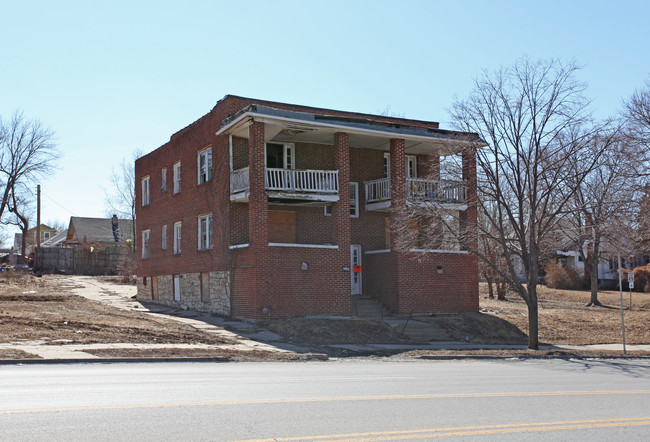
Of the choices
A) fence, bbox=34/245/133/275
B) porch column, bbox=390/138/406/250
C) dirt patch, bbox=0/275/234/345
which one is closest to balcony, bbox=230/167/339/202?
porch column, bbox=390/138/406/250

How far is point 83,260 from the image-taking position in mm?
50656

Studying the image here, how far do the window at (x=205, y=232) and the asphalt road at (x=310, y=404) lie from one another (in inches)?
538

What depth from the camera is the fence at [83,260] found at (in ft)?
161

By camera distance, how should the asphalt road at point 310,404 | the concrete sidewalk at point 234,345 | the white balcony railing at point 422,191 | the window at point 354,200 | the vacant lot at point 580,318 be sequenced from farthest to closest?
1. the window at point 354,200
2. the white balcony railing at point 422,191
3. the vacant lot at point 580,318
4. the concrete sidewalk at point 234,345
5. the asphalt road at point 310,404

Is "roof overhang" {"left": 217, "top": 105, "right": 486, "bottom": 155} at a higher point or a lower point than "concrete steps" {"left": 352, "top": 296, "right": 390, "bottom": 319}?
higher

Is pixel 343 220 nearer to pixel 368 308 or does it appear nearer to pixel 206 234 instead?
pixel 368 308

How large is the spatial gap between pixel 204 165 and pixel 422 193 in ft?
30.2

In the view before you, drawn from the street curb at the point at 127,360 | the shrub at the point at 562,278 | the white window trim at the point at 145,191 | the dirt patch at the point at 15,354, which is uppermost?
the white window trim at the point at 145,191

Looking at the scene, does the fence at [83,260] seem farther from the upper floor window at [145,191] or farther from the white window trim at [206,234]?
the white window trim at [206,234]

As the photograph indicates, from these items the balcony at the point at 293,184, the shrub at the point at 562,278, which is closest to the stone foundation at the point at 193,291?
the balcony at the point at 293,184

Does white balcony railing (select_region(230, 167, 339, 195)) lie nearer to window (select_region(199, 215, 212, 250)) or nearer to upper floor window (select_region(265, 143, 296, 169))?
upper floor window (select_region(265, 143, 296, 169))

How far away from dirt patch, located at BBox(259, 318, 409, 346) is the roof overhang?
21.4 feet

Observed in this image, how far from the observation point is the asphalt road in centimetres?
704

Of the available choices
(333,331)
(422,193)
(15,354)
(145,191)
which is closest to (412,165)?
(422,193)
